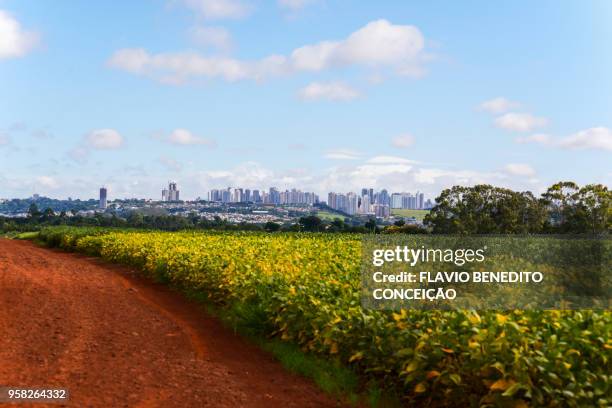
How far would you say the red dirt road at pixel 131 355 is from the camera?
7.21 metres

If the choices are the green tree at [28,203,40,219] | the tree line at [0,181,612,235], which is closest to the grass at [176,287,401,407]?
the tree line at [0,181,612,235]

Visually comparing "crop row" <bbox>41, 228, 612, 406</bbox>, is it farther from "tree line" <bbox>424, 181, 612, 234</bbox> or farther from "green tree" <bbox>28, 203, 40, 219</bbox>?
"green tree" <bbox>28, 203, 40, 219</bbox>

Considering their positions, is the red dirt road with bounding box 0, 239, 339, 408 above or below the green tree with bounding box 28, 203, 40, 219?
below

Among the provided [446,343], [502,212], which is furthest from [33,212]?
[446,343]

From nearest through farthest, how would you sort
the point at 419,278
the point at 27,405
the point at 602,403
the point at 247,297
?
the point at 602,403
the point at 27,405
the point at 419,278
the point at 247,297

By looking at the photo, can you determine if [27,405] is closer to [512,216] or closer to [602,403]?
[602,403]

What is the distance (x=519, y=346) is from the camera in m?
5.80

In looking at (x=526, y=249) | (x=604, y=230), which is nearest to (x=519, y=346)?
(x=526, y=249)

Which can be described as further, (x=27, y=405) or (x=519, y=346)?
(x=27, y=405)

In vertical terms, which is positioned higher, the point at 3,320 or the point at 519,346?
the point at 519,346

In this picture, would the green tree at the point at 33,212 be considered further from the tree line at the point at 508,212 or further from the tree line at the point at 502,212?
the tree line at the point at 502,212

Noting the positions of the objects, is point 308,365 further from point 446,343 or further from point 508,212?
point 508,212

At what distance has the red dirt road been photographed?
23.7 ft

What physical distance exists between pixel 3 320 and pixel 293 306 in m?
5.32
